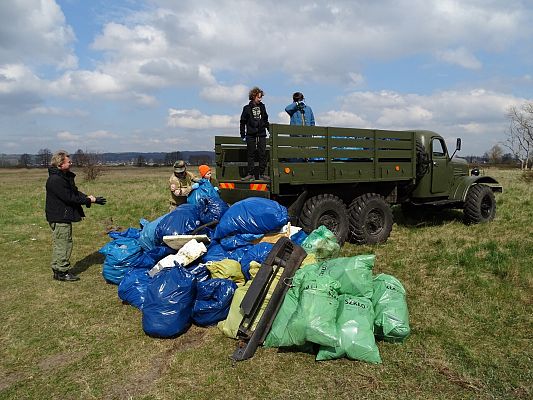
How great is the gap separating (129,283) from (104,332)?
778 millimetres

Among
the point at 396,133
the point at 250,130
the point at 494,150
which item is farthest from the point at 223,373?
the point at 494,150

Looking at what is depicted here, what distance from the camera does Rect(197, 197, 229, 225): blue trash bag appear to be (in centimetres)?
570

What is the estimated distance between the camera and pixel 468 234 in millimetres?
7809

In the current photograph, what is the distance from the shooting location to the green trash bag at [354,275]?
12.5 feet

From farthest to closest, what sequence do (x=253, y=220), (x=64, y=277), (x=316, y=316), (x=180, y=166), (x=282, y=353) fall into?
(x=180, y=166), (x=64, y=277), (x=253, y=220), (x=282, y=353), (x=316, y=316)

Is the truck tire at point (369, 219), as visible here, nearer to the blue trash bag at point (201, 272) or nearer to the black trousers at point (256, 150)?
the black trousers at point (256, 150)

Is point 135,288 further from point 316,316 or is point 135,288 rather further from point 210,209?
point 316,316

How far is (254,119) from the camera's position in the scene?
6.50 meters

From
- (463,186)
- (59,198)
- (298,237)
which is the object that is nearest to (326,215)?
(298,237)

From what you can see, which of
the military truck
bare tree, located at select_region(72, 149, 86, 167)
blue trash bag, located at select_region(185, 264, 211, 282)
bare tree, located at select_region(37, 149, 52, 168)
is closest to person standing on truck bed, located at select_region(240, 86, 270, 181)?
the military truck

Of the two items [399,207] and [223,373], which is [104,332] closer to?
[223,373]

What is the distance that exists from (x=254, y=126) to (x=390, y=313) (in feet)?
12.5

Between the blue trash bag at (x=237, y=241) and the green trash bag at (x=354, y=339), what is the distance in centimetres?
186

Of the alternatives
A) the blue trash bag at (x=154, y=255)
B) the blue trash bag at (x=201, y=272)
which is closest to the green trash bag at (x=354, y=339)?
the blue trash bag at (x=201, y=272)
